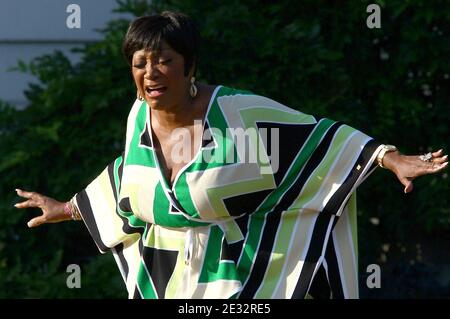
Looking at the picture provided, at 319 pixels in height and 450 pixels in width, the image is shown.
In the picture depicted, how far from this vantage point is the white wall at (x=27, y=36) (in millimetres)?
7191

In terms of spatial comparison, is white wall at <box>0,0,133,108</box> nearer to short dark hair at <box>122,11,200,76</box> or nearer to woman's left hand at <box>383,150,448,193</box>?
short dark hair at <box>122,11,200,76</box>

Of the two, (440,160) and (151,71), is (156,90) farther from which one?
(440,160)

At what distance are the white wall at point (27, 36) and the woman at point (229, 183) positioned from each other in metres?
2.44

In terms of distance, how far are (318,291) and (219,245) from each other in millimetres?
423

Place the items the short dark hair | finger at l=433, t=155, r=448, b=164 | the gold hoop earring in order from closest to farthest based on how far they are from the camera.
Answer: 1. finger at l=433, t=155, r=448, b=164
2. the short dark hair
3. the gold hoop earring

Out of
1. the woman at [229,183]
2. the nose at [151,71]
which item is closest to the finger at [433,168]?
the woman at [229,183]

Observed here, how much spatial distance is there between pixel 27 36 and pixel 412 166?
11.0 feet

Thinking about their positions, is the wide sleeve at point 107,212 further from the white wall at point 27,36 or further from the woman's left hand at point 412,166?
the white wall at point 27,36

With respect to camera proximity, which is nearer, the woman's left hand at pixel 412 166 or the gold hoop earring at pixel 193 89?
the woman's left hand at pixel 412 166

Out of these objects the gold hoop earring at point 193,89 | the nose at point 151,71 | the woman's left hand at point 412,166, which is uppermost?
the nose at point 151,71

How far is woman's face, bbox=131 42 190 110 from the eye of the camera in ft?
15.0

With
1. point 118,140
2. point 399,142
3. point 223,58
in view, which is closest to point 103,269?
point 118,140

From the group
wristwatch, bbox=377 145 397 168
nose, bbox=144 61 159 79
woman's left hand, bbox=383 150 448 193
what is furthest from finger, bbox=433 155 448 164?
nose, bbox=144 61 159 79

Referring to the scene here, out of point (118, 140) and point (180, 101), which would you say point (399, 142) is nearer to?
point (118, 140)
